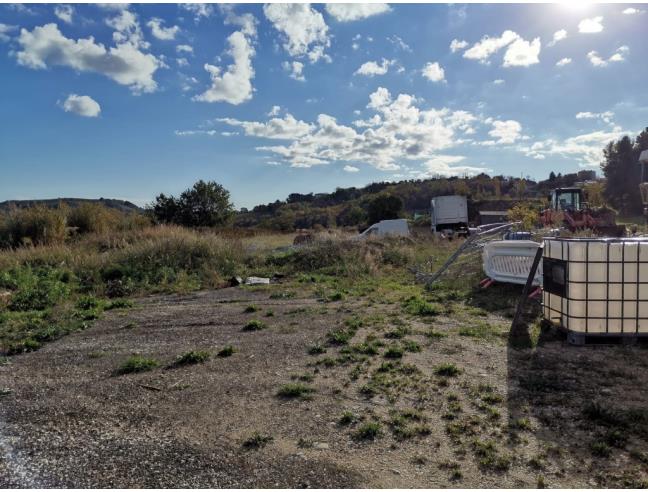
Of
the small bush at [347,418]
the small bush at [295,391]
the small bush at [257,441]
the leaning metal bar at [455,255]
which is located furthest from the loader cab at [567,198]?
the small bush at [257,441]

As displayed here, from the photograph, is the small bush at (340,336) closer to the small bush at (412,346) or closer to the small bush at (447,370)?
the small bush at (412,346)

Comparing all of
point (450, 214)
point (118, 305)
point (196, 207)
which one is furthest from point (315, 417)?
point (450, 214)

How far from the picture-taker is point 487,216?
139ft

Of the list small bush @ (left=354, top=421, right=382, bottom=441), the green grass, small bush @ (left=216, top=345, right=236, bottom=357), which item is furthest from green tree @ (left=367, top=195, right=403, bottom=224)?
small bush @ (left=354, top=421, right=382, bottom=441)

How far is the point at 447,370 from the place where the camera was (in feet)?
15.8

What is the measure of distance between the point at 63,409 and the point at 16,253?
13.5 meters

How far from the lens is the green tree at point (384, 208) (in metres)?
53.2

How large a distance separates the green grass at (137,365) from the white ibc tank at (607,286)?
5.12 m

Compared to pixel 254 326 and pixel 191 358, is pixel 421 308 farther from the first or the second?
pixel 191 358

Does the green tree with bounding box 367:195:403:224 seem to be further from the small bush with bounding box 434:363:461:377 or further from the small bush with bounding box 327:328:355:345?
the small bush with bounding box 434:363:461:377

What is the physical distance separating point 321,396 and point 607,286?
3.75 m

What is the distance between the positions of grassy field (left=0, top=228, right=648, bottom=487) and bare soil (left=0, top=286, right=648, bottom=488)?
0.6 inches

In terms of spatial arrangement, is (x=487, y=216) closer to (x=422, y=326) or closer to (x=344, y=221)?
(x=344, y=221)

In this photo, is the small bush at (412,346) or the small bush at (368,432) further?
the small bush at (412,346)
